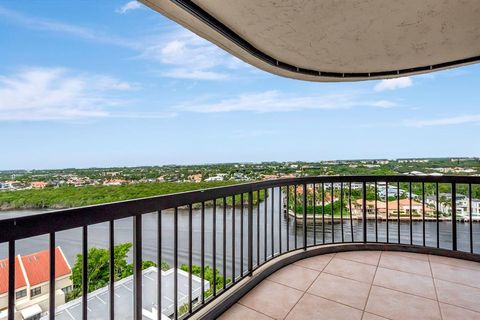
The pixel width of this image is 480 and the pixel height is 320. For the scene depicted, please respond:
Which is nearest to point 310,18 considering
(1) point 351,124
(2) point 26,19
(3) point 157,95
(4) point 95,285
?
(4) point 95,285

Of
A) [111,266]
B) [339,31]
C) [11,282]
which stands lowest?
[111,266]

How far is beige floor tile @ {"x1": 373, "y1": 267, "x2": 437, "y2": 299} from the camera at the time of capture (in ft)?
7.38

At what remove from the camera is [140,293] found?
137 cm

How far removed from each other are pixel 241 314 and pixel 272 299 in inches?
13.7

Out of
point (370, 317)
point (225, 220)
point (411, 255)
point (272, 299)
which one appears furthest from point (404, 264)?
point (225, 220)

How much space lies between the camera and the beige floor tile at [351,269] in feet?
8.34

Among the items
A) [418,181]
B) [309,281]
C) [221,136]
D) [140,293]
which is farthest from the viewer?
[221,136]

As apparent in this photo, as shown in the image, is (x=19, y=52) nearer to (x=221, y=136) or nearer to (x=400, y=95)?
(x=221, y=136)

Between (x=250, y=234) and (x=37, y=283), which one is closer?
(x=37, y=283)

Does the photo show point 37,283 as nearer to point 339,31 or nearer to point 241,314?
point 241,314

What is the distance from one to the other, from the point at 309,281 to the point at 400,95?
14889mm

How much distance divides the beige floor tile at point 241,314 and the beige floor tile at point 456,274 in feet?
6.63

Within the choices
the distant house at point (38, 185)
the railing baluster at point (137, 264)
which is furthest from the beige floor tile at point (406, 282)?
the distant house at point (38, 185)

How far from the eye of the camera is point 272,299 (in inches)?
83.7
